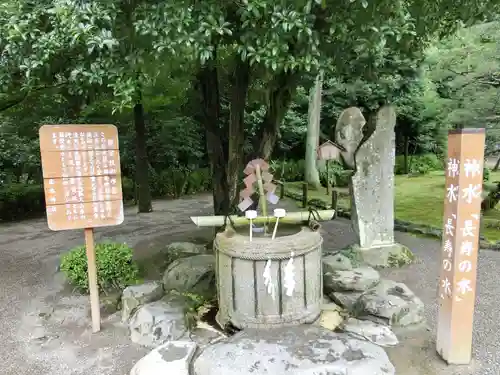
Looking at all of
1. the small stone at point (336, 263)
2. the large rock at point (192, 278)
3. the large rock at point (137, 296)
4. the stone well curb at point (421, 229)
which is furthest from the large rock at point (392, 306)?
the stone well curb at point (421, 229)

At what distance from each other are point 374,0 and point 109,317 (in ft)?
16.1

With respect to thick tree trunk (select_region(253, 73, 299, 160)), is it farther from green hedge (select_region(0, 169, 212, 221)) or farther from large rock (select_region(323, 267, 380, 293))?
green hedge (select_region(0, 169, 212, 221))

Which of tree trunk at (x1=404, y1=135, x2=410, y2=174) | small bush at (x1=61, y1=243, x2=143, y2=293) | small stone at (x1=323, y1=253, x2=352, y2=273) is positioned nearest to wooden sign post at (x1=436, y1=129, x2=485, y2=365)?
small stone at (x1=323, y1=253, x2=352, y2=273)

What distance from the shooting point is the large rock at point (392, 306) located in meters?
5.19

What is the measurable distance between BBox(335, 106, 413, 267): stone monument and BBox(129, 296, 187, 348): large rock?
387 centimetres

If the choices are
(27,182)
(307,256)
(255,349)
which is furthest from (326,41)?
(27,182)

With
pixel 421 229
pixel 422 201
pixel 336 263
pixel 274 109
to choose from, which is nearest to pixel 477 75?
pixel 421 229

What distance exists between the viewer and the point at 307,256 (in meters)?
4.88

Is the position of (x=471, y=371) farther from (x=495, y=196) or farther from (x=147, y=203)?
(x=147, y=203)

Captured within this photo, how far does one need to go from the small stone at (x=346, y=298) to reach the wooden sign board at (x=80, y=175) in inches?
122

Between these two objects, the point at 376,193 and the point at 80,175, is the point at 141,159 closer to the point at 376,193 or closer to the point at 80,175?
the point at 376,193

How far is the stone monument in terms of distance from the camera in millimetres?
7648

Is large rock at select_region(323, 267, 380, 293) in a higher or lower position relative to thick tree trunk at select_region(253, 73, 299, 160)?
lower

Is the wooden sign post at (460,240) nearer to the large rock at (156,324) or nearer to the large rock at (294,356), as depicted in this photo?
the large rock at (294,356)
